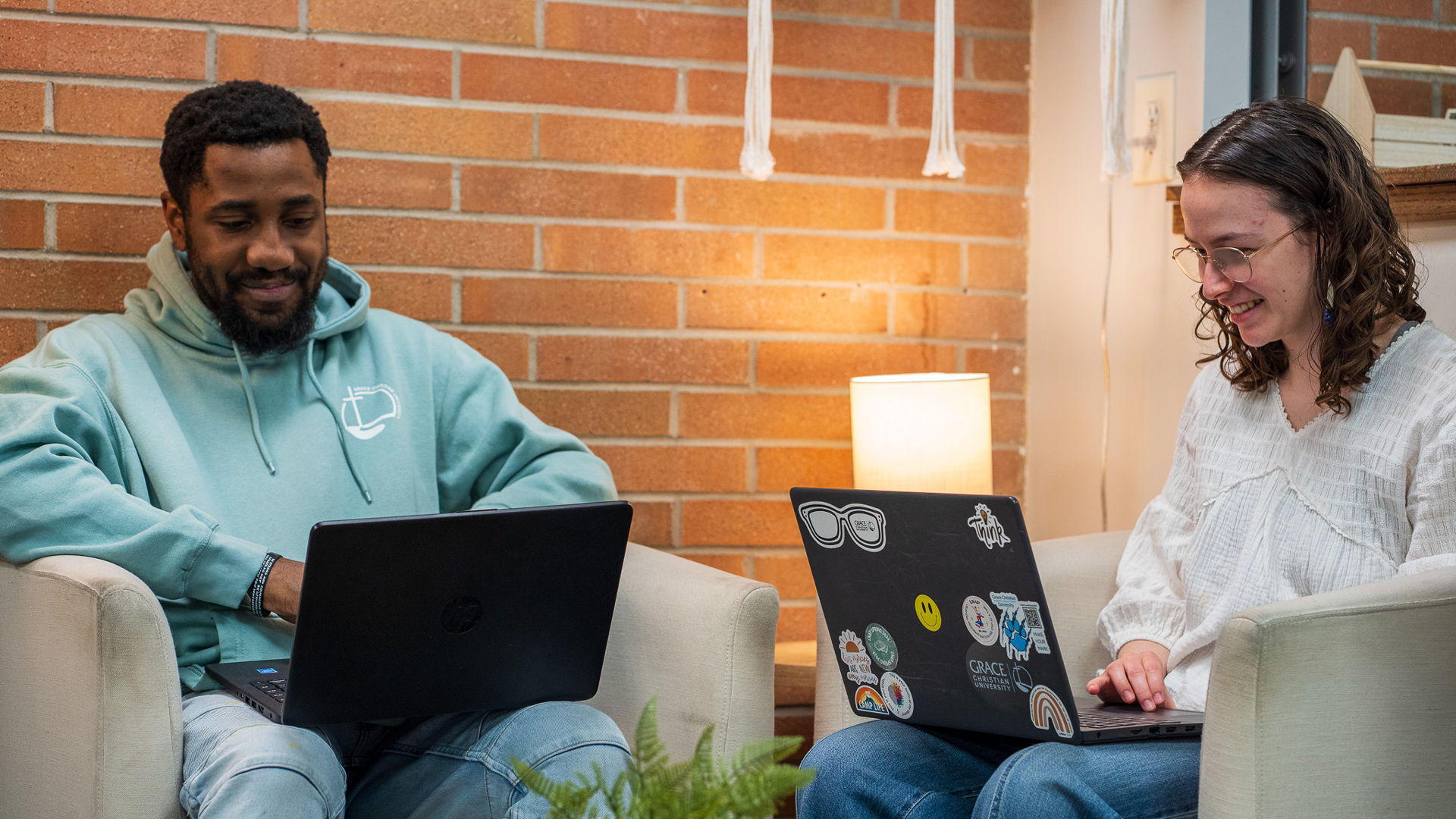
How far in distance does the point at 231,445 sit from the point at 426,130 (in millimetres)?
662

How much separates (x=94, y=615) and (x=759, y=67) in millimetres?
1290

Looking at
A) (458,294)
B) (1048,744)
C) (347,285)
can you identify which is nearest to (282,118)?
(347,285)

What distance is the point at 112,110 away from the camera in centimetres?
182

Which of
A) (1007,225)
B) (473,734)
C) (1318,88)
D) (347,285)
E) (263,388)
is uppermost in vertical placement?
(1318,88)

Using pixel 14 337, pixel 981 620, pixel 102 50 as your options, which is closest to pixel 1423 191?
pixel 981 620

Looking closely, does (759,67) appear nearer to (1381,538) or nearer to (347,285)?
(347,285)

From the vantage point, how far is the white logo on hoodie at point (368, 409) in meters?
1.64

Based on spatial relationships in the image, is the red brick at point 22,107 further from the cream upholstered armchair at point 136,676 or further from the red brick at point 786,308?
the red brick at point 786,308

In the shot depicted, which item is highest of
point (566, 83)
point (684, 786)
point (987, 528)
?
point (566, 83)

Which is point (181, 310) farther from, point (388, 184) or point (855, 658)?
point (855, 658)

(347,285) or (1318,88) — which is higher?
(1318,88)

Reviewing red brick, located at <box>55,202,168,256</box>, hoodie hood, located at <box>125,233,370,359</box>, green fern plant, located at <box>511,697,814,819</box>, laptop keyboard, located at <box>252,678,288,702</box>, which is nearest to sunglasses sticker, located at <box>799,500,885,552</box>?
green fern plant, located at <box>511,697,814,819</box>

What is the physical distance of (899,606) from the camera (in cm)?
117

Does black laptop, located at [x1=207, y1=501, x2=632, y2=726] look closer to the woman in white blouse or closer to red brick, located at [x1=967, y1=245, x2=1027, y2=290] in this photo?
the woman in white blouse
